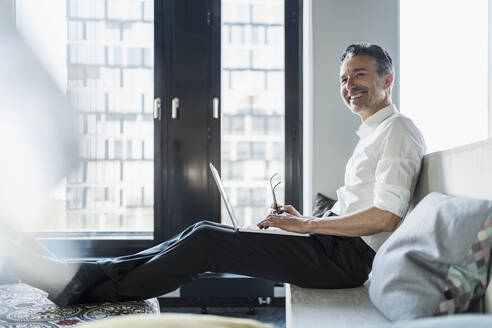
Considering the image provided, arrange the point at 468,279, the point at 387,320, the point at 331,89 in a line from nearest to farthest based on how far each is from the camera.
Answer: the point at 468,279, the point at 387,320, the point at 331,89

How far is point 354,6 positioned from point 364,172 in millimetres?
1219

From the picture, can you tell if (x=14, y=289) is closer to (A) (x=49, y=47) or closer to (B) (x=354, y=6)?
(A) (x=49, y=47)

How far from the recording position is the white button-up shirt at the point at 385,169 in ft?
5.12

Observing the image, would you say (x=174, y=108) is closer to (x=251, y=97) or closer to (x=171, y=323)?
(x=251, y=97)

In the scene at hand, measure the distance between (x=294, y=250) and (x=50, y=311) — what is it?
30.2 inches

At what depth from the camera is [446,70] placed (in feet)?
7.34

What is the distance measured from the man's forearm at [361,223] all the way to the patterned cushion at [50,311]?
601 mm

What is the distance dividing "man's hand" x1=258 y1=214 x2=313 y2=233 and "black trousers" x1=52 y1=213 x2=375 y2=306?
0.03m

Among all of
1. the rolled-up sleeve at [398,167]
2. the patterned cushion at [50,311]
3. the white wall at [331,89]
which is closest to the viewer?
the patterned cushion at [50,311]

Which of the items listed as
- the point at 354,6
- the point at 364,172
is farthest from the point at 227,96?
A: the point at 364,172

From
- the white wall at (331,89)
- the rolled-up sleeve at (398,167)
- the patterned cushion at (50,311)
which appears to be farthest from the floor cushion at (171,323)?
the white wall at (331,89)

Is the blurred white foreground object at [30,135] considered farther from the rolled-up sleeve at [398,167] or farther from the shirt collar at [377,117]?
the rolled-up sleeve at [398,167]

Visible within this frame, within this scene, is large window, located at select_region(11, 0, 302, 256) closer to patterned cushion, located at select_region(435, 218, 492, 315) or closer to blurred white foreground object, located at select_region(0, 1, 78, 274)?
blurred white foreground object, located at select_region(0, 1, 78, 274)

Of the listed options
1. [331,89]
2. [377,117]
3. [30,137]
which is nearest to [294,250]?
[377,117]
